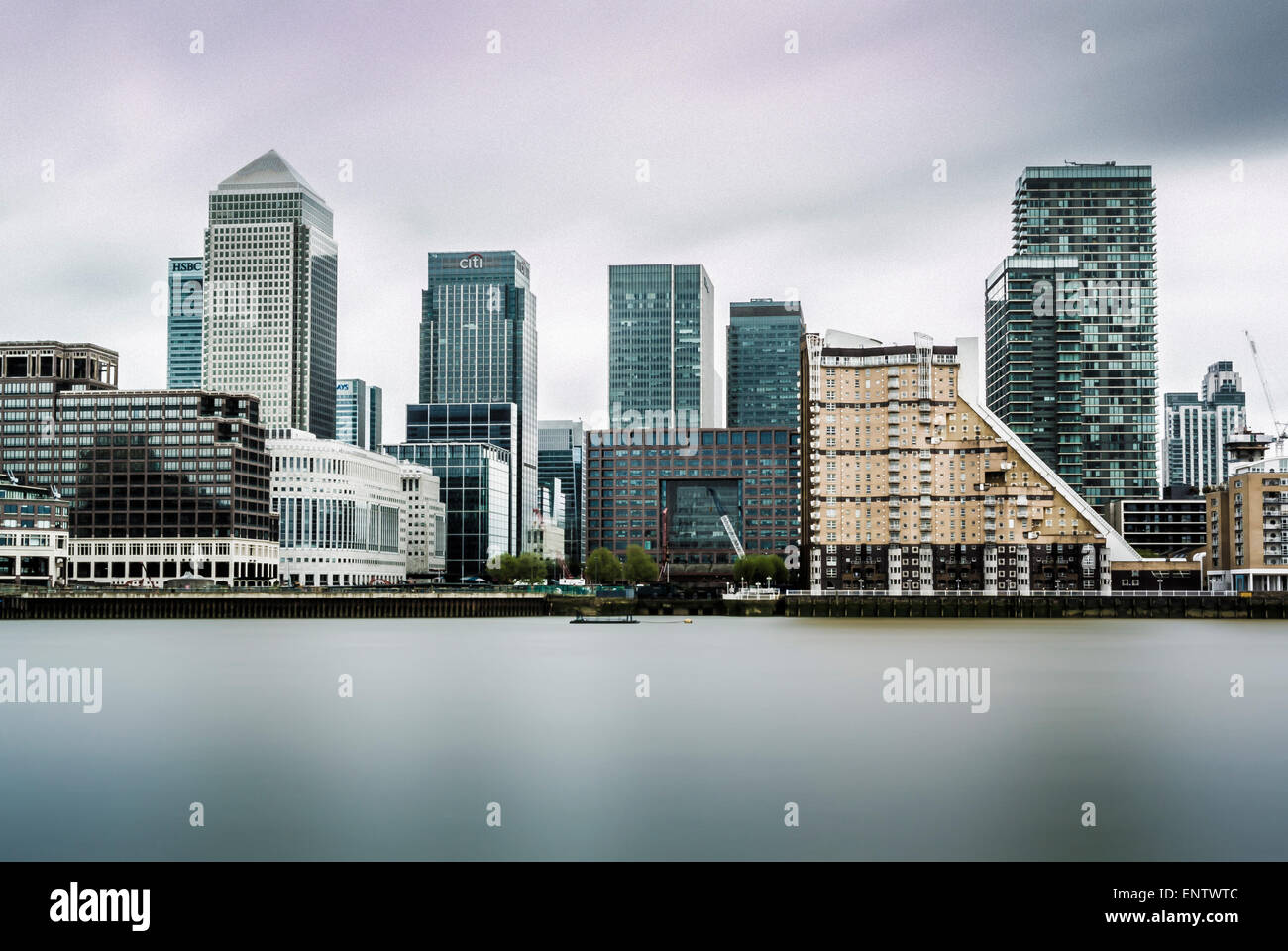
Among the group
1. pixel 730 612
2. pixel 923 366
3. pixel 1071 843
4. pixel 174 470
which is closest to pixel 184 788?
pixel 1071 843

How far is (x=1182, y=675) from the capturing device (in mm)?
68750

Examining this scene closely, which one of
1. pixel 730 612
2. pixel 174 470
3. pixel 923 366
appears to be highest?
pixel 923 366

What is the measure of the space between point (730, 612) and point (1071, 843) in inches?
5017

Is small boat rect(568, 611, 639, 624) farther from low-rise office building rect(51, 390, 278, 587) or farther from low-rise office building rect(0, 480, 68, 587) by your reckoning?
low-rise office building rect(0, 480, 68, 587)
